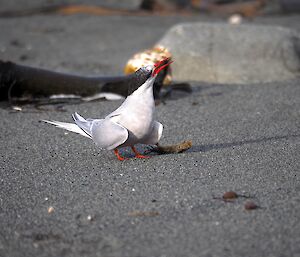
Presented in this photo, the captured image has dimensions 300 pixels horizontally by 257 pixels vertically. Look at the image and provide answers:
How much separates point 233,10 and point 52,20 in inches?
133

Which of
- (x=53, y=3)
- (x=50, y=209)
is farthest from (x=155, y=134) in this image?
(x=53, y=3)

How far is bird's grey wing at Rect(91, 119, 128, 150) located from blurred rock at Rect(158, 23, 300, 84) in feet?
10.1

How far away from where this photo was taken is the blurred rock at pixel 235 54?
7031mm

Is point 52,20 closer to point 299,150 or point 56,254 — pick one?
point 299,150

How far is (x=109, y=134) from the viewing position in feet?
13.0

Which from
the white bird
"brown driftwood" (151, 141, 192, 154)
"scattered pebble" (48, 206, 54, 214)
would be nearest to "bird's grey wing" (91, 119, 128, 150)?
the white bird

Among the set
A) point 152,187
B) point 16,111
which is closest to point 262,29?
point 16,111

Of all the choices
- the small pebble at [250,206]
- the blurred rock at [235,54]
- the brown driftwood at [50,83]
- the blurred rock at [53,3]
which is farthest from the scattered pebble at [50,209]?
the blurred rock at [53,3]

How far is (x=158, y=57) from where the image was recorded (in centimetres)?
609

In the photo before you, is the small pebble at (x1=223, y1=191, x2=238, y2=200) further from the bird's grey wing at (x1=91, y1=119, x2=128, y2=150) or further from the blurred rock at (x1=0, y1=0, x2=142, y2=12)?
the blurred rock at (x1=0, y1=0, x2=142, y2=12)

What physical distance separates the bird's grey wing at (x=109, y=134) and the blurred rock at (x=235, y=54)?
3.09m

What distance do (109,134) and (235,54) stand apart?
3600 mm

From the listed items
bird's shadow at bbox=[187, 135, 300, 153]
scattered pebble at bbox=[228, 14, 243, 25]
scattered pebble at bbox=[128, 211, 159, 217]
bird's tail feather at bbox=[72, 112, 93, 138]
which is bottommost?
scattered pebble at bbox=[228, 14, 243, 25]

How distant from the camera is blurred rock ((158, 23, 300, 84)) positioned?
23.1ft
